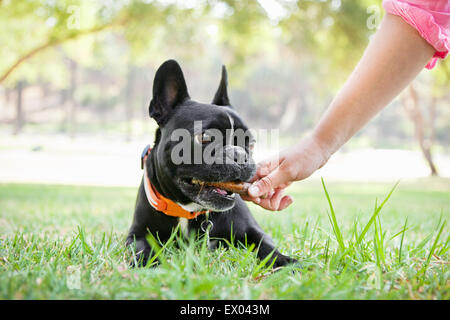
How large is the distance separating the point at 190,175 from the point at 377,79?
122 cm

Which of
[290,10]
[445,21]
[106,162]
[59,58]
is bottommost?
[106,162]

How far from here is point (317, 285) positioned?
1.42 m

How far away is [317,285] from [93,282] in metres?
0.88

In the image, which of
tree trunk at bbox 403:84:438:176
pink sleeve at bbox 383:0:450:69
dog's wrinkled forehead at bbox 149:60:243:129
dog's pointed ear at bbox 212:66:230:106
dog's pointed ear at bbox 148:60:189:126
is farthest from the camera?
tree trunk at bbox 403:84:438:176

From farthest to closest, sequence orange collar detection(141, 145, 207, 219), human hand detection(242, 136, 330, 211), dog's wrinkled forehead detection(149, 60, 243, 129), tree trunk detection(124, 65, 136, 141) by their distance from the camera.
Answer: tree trunk detection(124, 65, 136, 141), dog's wrinkled forehead detection(149, 60, 243, 129), orange collar detection(141, 145, 207, 219), human hand detection(242, 136, 330, 211)

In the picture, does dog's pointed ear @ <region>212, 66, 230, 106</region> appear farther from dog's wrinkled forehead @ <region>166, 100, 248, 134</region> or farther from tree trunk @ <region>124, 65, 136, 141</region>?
tree trunk @ <region>124, 65, 136, 141</region>

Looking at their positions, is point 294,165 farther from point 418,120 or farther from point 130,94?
point 130,94

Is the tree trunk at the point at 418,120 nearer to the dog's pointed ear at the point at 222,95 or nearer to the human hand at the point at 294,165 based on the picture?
the dog's pointed ear at the point at 222,95

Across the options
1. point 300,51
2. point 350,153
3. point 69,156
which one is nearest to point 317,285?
point 300,51

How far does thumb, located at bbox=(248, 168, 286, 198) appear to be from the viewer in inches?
81.4

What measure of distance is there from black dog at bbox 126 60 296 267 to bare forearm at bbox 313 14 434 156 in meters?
0.58

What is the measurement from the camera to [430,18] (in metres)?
1.75

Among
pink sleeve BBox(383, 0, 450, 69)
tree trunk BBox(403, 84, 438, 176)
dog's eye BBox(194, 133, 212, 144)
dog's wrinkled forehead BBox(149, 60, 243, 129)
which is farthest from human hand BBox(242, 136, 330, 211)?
tree trunk BBox(403, 84, 438, 176)
